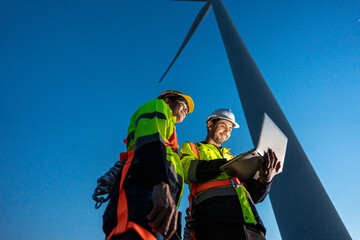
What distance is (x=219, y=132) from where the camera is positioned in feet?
15.5

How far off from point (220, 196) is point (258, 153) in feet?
2.60

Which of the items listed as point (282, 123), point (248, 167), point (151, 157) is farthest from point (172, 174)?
point (282, 123)

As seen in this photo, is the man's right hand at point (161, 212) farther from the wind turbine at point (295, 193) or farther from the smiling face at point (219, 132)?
the smiling face at point (219, 132)

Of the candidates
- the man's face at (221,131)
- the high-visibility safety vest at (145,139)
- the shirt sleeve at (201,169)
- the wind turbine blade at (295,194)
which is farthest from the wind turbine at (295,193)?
the high-visibility safety vest at (145,139)

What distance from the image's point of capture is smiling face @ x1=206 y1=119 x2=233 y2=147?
15.3 ft

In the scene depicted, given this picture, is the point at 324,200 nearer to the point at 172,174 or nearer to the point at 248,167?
the point at 248,167

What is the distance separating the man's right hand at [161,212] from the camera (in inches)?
63.2

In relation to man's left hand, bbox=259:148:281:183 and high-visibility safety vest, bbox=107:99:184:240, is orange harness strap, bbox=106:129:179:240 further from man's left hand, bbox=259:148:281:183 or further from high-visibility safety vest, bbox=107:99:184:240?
man's left hand, bbox=259:148:281:183

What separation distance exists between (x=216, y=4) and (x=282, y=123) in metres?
9.96

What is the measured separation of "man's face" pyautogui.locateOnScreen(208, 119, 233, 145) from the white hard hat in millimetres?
120

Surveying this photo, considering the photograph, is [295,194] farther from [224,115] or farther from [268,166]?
[224,115]

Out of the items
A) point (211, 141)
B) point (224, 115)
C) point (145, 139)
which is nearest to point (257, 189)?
point (211, 141)

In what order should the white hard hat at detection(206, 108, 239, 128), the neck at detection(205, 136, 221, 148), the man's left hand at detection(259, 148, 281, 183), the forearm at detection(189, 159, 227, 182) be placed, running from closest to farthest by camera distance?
the man's left hand at detection(259, 148, 281, 183)
the forearm at detection(189, 159, 227, 182)
the neck at detection(205, 136, 221, 148)
the white hard hat at detection(206, 108, 239, 128)

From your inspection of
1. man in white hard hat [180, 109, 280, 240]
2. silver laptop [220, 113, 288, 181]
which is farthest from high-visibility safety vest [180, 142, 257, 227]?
silver laptop [220, 113, 288, 181]
